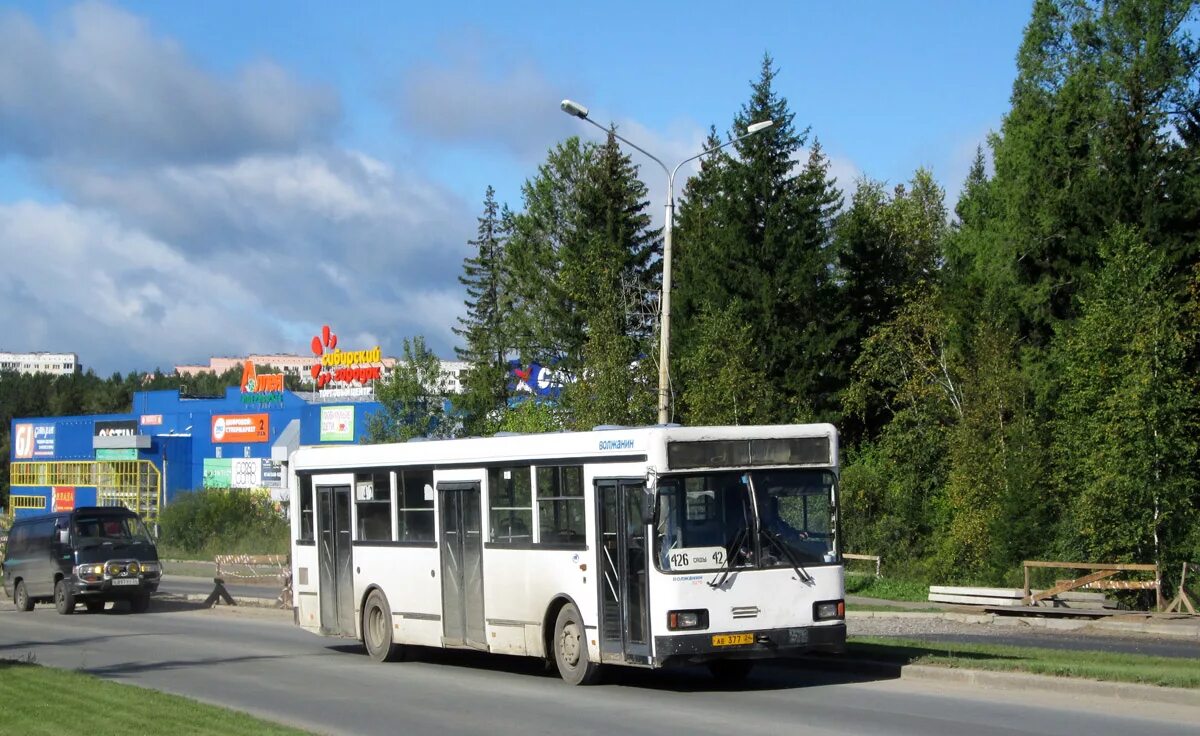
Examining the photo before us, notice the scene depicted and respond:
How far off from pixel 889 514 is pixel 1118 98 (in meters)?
15.9

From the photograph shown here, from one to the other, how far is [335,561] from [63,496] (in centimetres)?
9225

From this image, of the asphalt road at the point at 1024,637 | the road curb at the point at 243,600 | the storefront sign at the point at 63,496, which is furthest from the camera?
the storefront sign at the point at 63,496

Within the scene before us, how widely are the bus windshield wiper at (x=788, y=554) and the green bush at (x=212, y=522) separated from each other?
55595mm

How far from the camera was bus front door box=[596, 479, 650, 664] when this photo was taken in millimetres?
15297

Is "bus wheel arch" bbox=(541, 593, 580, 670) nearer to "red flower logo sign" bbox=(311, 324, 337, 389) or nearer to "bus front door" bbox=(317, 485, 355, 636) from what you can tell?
"bus front door" bbox=(317, 485, 355, 636)

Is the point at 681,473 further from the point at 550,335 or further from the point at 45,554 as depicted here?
the point at 550,335

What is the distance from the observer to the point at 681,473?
1532cm

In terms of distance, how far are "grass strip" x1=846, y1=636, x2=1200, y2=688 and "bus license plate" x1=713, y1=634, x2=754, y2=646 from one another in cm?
230

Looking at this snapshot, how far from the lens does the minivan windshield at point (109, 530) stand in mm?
33219

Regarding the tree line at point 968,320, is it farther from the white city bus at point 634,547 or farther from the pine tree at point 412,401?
the white city bus at point 634,547

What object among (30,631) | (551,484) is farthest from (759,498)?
(30,631)

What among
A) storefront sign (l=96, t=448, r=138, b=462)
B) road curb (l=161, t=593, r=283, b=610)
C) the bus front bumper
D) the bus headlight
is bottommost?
road curb (l=161, t=593, r=283, b=610)

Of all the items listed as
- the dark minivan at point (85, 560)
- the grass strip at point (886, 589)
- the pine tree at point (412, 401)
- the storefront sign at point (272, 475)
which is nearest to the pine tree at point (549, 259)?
the pine tree at point (412, 401)

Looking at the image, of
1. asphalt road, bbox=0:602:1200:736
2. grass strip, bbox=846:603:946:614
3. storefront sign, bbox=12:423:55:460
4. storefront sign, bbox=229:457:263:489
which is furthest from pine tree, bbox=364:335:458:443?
storefront sign, bbox=12:423:55:460
